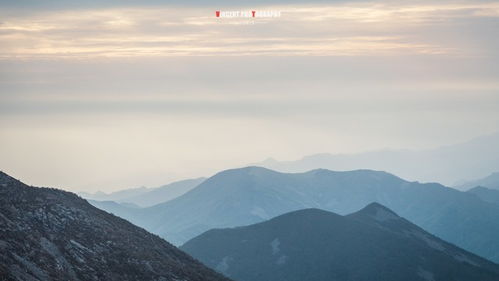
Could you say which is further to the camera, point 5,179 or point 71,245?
point 5,179

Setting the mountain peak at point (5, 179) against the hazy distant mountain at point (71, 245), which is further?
the mountain peak at point (5, 179)

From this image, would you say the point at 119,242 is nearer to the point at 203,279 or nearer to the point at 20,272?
the point at 203,279

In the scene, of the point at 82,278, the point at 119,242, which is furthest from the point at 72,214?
the point at 82,278

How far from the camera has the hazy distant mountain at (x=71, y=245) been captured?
8755cm

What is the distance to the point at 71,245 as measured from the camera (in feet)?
332

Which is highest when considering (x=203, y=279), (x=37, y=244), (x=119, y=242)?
(x=37, y=244)

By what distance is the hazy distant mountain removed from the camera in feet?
287

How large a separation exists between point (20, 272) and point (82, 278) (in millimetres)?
13410

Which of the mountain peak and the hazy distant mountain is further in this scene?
the mountain peak

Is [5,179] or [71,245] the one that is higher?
[5,179]

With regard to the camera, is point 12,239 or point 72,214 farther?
point 72,214

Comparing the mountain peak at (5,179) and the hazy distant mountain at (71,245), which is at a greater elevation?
the mountain peak at (5,179)

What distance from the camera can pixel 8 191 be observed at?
363 feet

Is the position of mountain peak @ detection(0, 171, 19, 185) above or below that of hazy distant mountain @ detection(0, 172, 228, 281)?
above
